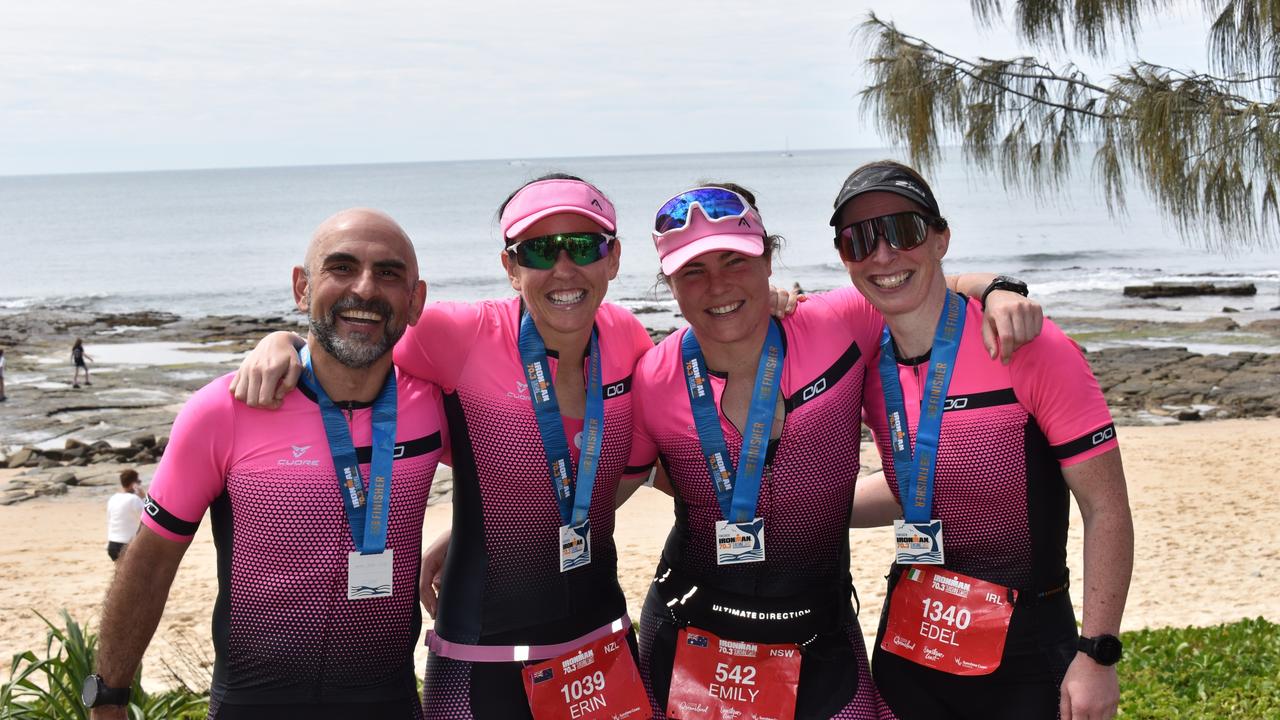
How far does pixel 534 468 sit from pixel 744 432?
2.17 feet

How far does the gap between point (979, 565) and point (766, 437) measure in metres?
0.73

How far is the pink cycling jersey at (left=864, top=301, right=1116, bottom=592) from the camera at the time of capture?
3330 mm

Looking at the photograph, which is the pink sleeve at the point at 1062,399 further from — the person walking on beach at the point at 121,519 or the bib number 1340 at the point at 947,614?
the person walking on beach at the point at 121,519

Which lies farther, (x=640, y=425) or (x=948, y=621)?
(x=640, y=425)

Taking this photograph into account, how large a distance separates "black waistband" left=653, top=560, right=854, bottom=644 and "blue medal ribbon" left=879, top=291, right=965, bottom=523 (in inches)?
14.5

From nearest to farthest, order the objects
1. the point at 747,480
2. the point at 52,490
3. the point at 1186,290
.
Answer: the point at 747,480
the point at 52,490
the point at 1186,290

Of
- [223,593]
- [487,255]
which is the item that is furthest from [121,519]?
[487,255]

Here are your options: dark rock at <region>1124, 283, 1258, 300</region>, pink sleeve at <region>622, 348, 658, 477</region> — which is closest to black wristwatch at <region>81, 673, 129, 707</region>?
pink sleeve at <region>622, 348, 658, 477</region>

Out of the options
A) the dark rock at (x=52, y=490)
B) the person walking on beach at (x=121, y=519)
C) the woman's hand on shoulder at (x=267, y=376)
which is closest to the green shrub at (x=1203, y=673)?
the woman's hand on shoulder at (x=267, y=376)

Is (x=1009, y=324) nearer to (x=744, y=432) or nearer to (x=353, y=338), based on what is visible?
(x=744, y=432)

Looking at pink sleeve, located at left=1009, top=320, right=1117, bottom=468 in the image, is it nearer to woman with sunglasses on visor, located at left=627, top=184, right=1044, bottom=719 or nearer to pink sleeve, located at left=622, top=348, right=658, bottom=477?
woman with sunglasses on visor, located at left=627, top=184, right=1044, bottom=719

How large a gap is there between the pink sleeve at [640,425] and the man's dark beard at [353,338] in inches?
32.4

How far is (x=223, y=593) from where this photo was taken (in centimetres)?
333

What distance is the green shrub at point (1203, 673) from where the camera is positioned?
551cm
